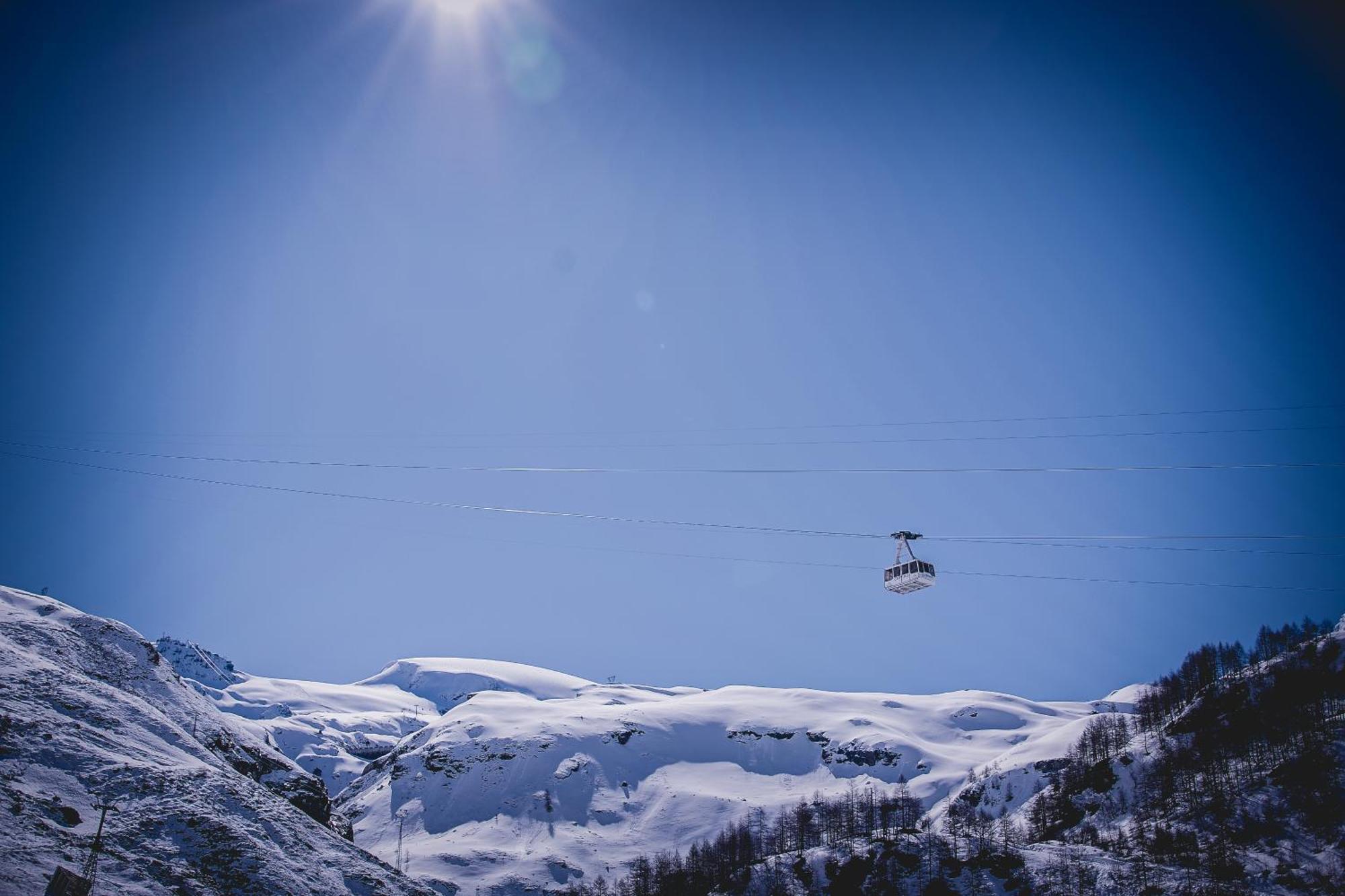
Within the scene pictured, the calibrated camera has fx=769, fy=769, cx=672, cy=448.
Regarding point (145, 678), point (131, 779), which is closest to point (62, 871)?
point (131, 779)

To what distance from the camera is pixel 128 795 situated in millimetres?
57281

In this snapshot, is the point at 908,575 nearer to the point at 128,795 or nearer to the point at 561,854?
the point at 128,795

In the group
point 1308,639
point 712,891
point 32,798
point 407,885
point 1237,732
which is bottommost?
point 712,891

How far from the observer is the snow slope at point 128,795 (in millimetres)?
50344

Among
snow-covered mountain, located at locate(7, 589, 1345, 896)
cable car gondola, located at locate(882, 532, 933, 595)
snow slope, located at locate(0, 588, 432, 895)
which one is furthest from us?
snow-covered mountain, located at locate(7, 589, 1345, 896)

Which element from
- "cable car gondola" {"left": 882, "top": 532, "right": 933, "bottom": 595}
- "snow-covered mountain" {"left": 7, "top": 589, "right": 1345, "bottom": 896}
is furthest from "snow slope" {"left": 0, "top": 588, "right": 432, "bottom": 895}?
"cable car gondola" {"left": 882, "top": 532, "right": 933, "bottom": 595}

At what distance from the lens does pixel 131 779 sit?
193ft

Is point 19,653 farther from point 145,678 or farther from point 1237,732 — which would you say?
point 1237,732

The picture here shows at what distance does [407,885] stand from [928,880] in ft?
275

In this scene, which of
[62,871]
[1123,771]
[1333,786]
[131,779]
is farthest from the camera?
[1123,771]

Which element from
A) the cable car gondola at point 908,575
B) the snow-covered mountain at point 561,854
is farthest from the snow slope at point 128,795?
the cable car gondola at point 908,575

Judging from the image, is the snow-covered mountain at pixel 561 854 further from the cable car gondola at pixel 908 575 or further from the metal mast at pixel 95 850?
the cable car gondola at pixel 908 575

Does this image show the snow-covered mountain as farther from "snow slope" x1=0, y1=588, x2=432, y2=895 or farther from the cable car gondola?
the cable car gondola

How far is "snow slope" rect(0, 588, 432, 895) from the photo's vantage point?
50344 millimetres
